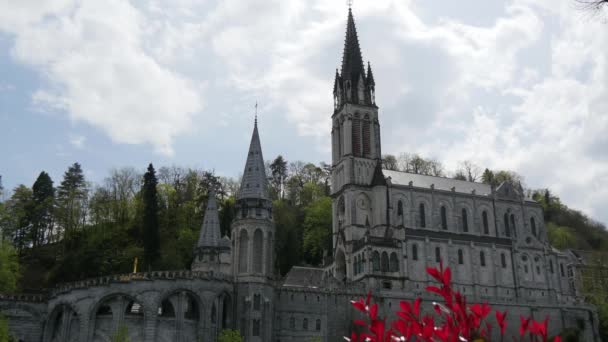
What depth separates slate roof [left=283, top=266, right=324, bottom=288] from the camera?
Answer: 59647 millimetres

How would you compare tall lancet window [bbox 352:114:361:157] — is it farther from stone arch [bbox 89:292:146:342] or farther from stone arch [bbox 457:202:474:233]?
stone arch [bbox 89:292:146:342]

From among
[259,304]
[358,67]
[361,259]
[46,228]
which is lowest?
[259,304]

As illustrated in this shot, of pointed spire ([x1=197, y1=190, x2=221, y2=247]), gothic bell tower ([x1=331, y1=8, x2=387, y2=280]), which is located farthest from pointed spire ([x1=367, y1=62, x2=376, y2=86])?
pointed spire ([x1=197, y1=190, x2=221, y2=247])

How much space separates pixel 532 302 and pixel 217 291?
3594cm

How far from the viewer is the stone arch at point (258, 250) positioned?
165 ft

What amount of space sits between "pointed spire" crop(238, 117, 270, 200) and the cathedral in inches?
5.0

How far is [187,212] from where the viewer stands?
84.4m

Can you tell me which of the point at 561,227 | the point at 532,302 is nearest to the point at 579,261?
the point at 561,227

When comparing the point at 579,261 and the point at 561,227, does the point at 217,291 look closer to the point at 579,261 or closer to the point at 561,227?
the point at 579,261

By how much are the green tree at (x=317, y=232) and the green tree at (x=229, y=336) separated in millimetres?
38743

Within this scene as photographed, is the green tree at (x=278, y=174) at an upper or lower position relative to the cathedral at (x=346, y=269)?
upper

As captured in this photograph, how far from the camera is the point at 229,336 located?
44.4 meters

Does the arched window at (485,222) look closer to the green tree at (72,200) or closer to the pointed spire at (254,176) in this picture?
the pointed spire at (254,176)

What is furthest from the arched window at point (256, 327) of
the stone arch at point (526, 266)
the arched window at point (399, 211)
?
the stone arch at point (526, 266)
